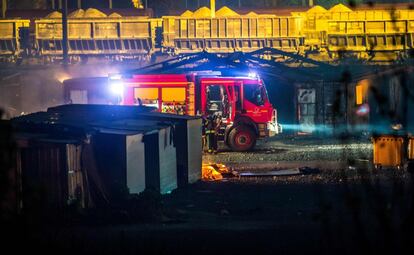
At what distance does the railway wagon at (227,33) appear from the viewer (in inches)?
1934

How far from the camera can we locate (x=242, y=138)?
30922mm

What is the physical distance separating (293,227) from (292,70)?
959 inches

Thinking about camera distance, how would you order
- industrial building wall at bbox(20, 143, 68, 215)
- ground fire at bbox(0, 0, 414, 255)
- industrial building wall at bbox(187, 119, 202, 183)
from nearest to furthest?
1. ground fire at bbox(0, 0, 414, 255)
2. industrial building wall at bbox(20, 143, 68, 215)
3. industrial building wall at bbox(187, 119, 202, 183)

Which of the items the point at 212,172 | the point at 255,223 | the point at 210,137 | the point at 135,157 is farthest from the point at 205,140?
the point at 255,223

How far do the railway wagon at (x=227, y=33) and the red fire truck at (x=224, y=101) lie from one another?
1733cm

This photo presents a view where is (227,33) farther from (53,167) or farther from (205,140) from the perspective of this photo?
(53,167)

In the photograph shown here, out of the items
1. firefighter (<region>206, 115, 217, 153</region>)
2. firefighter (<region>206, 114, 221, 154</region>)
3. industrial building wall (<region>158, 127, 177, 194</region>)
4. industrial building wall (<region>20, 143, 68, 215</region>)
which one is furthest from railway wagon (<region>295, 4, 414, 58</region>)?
industrial building wall (<region>20, 143, 68, 215</region>)

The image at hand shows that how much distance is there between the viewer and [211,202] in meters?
17.8

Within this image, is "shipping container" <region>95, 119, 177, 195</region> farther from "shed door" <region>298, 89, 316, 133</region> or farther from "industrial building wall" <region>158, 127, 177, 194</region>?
"shed door" <region>298, 89, 316, 133</region>

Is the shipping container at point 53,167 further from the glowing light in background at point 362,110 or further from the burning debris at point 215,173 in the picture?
the glowing light in background at point 362,110

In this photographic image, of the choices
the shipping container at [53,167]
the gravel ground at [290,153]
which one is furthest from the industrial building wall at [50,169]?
the gravel ground at [290,153]

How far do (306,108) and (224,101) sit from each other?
851cm

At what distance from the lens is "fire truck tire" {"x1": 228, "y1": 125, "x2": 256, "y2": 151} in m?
30.8

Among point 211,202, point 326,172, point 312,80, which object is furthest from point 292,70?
point 211,202
